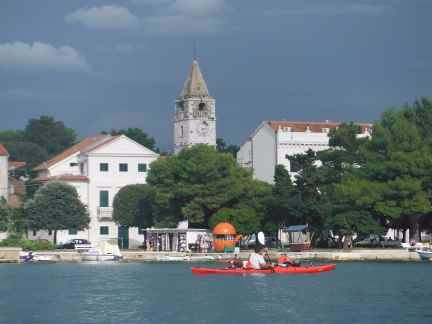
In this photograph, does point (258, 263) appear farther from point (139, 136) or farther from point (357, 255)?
point (139, 136)

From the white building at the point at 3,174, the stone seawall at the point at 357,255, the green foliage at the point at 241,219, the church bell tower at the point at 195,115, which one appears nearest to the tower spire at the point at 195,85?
the church bell tower at the point at 195,115

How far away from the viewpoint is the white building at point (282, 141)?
351 ft

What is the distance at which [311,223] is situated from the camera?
86188 mm

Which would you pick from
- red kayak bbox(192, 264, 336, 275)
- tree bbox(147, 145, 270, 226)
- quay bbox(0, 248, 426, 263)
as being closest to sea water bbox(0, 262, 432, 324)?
red kayak bbox(192, 264, 336, 275)

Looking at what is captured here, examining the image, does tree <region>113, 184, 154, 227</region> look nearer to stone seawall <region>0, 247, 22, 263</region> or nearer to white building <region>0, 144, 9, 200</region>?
white building <region>0, 144, 9, 200</region>

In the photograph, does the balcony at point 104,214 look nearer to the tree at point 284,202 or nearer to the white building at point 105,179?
the white building at point 105,179

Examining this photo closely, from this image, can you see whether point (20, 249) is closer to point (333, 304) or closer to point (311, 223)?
point (311, 223)

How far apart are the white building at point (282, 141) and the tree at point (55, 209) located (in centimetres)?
1645

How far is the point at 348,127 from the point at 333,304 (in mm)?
45302

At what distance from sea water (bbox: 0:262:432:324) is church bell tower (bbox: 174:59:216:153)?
134ft

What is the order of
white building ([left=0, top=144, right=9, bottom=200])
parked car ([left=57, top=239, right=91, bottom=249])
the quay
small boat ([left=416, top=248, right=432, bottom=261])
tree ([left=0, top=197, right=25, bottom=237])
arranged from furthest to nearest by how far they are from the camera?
1. white building ([left=0, top=144, right=9, bottom=200])
2. tree ([left=0, top=197, right=25, bottom=237])
3. parked car ([left=57, top=239, right=91, bottom=249])
4. the quay
5. small boat ([left=416, top=248, right=432, bottom=261])

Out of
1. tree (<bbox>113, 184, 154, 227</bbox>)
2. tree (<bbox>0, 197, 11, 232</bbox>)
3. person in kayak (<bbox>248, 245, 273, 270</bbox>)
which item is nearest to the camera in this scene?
person in kayak (<bbox>248, 245, 273, 270</bbox>)

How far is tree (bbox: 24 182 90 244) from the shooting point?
9894 centimetres

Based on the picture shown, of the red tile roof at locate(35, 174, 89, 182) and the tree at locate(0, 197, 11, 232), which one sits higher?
the red tile roof at locate(35, 174, 89, 182)
